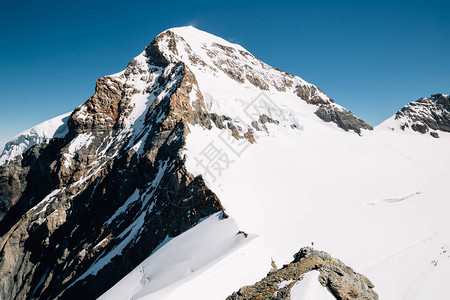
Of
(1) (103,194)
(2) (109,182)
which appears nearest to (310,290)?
(1) (103,194)

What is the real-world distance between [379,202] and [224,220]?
2387cm

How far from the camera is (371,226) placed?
2586cm

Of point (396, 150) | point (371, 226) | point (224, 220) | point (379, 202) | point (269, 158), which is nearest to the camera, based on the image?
point (224, 220)

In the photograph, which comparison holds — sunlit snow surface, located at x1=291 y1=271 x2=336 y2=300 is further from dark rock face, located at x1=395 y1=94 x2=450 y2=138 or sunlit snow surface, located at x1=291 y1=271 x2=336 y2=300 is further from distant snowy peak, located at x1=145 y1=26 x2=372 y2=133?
dark rock face, located at x1=395 y1=94 x2=450 y2=138

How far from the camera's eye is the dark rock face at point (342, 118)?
67.6m

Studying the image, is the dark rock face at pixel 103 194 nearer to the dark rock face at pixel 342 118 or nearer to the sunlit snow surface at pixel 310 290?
the sunlit snow surface at pixel 310 290

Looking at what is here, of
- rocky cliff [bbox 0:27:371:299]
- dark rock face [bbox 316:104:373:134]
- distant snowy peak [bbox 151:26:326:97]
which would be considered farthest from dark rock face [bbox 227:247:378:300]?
dark rock face [bbox 316:104:373:134]

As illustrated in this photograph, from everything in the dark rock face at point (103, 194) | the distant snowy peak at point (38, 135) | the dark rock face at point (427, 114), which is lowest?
the dark rock face at point (427, 114)

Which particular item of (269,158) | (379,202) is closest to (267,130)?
(269,158)

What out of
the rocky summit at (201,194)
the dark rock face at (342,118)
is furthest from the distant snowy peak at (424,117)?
the dark rock face at (342,118)

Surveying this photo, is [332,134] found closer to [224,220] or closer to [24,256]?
[224,220]

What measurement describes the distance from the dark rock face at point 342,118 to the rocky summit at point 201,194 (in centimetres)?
56

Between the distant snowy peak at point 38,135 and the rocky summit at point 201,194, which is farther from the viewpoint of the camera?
the distant snowy peak at point 38,135

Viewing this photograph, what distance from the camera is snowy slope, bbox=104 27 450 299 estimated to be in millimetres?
17062
